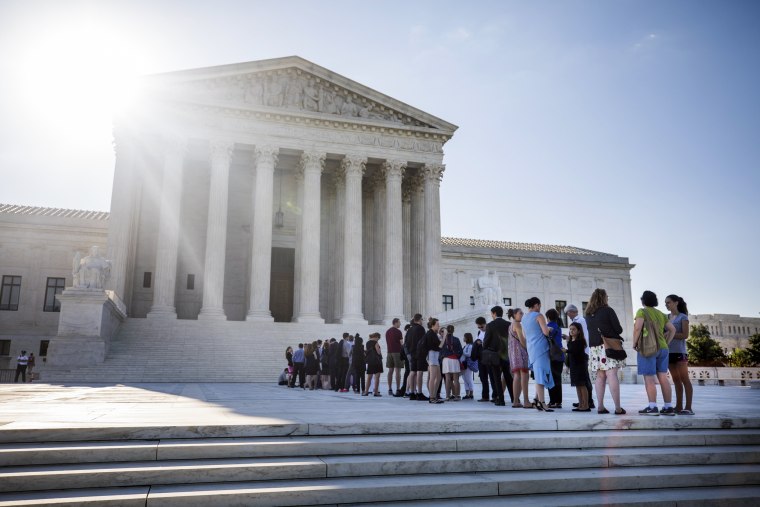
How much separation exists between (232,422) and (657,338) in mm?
6924

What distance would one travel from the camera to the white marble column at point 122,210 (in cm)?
3022

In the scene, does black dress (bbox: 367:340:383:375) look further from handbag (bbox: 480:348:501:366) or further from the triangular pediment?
the triangular pediment

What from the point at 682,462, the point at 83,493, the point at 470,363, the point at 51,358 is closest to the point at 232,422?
the point at 83,493

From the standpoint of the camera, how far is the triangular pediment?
1272 inches

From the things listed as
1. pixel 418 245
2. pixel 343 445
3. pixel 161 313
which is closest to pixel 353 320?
pixel 418 245

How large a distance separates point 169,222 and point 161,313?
511cm

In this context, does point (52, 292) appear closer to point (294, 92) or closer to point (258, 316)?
point (258, 316)

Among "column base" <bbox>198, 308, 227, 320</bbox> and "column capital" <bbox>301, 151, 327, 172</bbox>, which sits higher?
"column capital" <bbox>301, 151, 327, 172</bbox>

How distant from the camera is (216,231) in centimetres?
3225

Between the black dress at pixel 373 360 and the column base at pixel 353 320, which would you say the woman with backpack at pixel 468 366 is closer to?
the black dress at pixel 373 360

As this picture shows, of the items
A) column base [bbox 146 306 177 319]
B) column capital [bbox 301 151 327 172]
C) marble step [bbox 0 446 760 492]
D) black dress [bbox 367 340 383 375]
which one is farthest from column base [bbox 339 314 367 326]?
marble step [bbox 0 446 760 492]

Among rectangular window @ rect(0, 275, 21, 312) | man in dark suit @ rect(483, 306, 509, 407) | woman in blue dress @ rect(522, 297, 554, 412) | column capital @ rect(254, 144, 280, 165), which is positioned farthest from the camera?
rectangular window @ rect(0, 275, 21, 312)

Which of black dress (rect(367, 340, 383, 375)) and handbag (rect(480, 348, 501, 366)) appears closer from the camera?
handbag (rect(480, 348, 501, 366))

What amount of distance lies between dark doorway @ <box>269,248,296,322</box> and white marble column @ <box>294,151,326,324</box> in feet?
13.0
